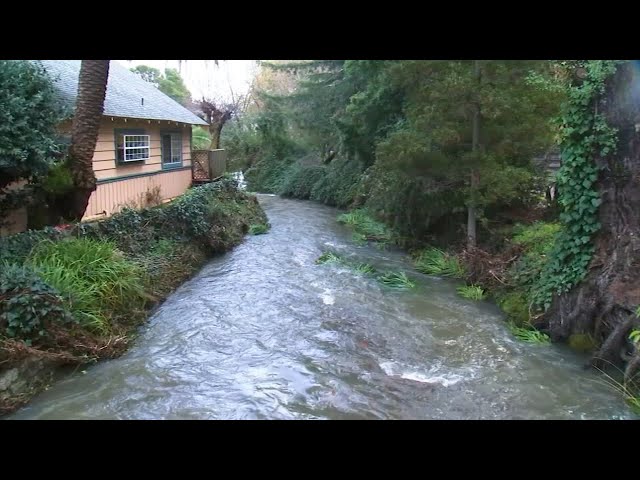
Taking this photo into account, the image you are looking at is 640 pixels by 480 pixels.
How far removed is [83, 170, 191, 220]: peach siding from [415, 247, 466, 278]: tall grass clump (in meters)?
7.55

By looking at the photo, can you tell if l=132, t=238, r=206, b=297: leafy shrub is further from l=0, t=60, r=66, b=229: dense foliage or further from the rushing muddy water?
l=0, t=60, r=66, b=229: dense foliage

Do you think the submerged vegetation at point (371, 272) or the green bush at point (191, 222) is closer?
the green bush at point (191, 222)

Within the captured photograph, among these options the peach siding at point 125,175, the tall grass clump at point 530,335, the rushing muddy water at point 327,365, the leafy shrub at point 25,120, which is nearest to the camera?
the rushing muddy water at point 327,365

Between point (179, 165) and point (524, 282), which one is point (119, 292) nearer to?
point (524, 282)

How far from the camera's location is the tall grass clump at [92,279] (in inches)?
272

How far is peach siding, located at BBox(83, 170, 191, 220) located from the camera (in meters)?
11.7

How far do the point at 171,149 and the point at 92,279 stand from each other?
10093mm

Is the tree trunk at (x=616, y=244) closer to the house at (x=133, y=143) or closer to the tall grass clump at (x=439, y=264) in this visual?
the tall grass clump at (x=439, y=264)

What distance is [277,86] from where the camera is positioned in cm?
4075

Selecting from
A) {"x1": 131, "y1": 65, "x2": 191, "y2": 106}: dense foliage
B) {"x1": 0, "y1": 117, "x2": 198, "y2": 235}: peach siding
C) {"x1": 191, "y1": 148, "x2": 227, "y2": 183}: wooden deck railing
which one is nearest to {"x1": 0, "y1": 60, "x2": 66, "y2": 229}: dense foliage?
{"x1": 0, "y1": 117, "x2": 198, "y2": 235}: peach siding

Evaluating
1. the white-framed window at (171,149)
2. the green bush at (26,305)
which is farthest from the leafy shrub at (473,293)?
the white-framed window at (171,149)

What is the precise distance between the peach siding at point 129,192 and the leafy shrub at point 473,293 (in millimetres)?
8243
